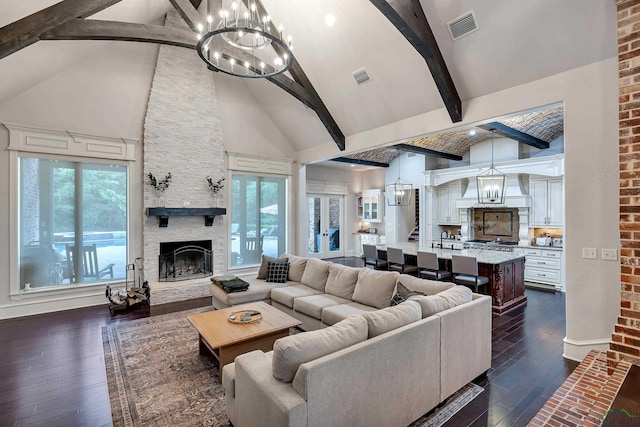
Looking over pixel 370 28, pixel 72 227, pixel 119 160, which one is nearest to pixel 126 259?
pixel 72 227

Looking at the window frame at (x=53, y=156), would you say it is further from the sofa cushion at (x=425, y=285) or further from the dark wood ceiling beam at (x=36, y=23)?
the sofa cushion at (x=425, y=285)

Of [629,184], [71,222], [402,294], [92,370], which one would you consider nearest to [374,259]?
[402,294]

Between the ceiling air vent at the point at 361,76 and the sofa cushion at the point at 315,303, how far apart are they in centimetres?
354

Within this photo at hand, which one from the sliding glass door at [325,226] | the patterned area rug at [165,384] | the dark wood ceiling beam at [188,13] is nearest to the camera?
the patterned area rug at [165,384]

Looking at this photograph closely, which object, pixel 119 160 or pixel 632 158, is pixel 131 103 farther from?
pixel 632 158

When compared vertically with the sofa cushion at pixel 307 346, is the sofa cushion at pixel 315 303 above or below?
below

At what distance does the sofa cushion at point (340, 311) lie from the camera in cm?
343

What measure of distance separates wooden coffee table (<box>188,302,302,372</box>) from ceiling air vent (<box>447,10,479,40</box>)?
3933 millimetres

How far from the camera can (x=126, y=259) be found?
5676mm

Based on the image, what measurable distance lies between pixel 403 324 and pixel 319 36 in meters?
4.47

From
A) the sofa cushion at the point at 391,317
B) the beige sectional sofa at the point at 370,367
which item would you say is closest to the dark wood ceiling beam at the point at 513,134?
the beige sectional sofa at the point at 370,367

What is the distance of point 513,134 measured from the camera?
596cm

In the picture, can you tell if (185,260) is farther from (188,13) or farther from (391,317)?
(391,317)

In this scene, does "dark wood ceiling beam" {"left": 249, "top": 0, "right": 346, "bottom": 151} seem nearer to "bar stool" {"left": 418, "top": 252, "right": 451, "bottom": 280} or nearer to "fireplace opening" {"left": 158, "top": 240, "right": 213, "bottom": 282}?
"bar stool" {"left": 418, "top": 252, "right": 451, "bottom": 280}
